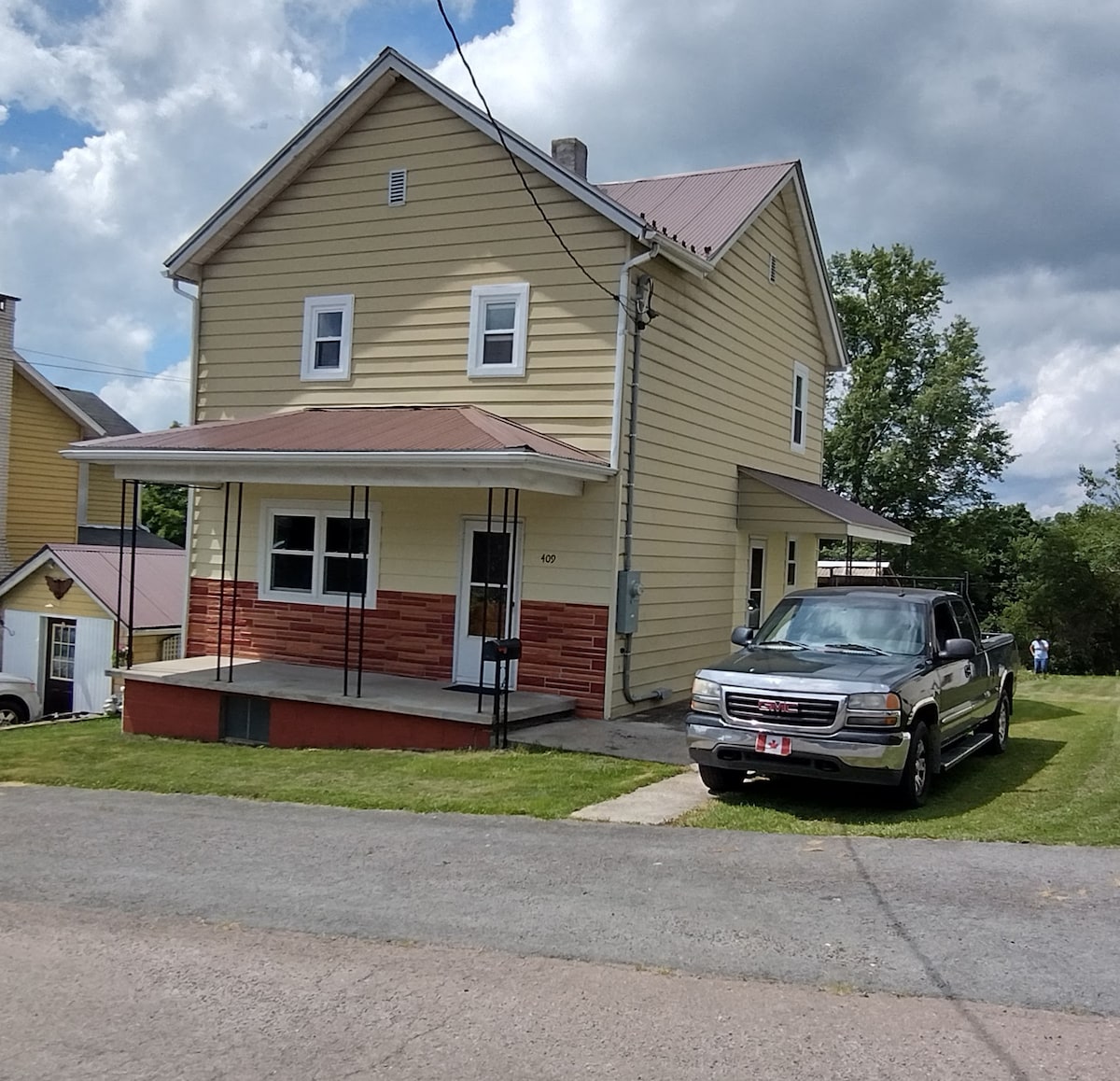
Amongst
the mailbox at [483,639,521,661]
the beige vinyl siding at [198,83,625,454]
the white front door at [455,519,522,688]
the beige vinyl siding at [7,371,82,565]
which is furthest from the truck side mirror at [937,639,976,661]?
the beige vinyl siding at [7,371,82,565]

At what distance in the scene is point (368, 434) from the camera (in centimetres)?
1273

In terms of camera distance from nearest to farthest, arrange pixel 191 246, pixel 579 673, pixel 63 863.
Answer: pixel 63 863 → pixel 579 673 → pixel 191 246

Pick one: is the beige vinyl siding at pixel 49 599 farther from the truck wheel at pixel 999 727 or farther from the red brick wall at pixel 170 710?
the truck wheel at pixel 999 727

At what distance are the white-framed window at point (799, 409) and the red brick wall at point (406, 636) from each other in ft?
23.5

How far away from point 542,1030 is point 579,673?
8.49 metres

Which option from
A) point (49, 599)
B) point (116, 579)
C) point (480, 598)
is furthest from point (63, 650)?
point (480, 598)

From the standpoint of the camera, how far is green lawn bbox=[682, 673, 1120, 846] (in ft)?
25.4

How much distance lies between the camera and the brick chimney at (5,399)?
2522 centimetres

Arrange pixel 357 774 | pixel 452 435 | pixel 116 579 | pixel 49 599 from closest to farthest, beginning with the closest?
pixel 357 774 → pixel 452 435 → pixel 116 579 → pixel 49 599

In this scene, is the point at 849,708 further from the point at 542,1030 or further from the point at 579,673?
the point at 579,673

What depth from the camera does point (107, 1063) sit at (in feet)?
13.8

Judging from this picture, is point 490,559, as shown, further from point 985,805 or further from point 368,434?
point 985,805

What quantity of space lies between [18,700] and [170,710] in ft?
26.8

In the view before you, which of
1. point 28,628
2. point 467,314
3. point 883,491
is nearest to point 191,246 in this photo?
point 467,314
